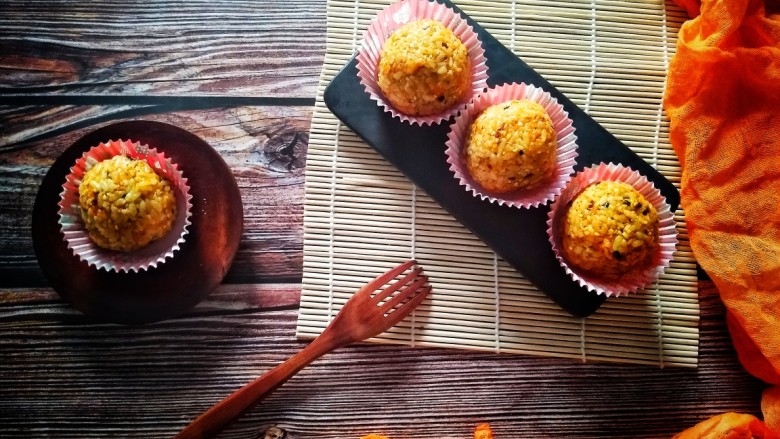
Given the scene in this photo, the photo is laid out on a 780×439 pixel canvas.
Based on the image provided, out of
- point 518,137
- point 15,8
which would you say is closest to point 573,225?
point 518,137

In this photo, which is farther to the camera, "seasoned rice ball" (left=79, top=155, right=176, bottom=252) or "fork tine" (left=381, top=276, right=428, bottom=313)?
"fork tine" (left=381, top=276, right=428, bottom=313)

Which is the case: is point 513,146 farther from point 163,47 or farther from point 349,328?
point 163,47

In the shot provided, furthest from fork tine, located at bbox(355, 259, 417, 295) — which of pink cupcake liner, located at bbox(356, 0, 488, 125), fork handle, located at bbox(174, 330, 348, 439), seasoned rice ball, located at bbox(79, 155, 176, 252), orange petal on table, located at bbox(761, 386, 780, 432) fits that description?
orange petal on table, located at bbox(761, 386, 780, 432)

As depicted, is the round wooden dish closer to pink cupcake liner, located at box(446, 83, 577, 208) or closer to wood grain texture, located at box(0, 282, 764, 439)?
wood grain texture, located at box(0, 282, 764, 439)

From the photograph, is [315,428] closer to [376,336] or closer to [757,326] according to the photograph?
[376,336]

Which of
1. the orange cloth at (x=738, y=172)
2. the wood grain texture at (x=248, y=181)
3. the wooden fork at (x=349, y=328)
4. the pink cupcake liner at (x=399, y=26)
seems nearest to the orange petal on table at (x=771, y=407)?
the orange cloth at (x=738, y=172)

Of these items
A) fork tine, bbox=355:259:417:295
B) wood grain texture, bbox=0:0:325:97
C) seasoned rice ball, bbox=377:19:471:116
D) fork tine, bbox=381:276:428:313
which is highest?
wood grain texture, bbox=0:0:325:97

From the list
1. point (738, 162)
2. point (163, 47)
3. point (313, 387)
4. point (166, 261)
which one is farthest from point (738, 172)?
point (163, 47)
